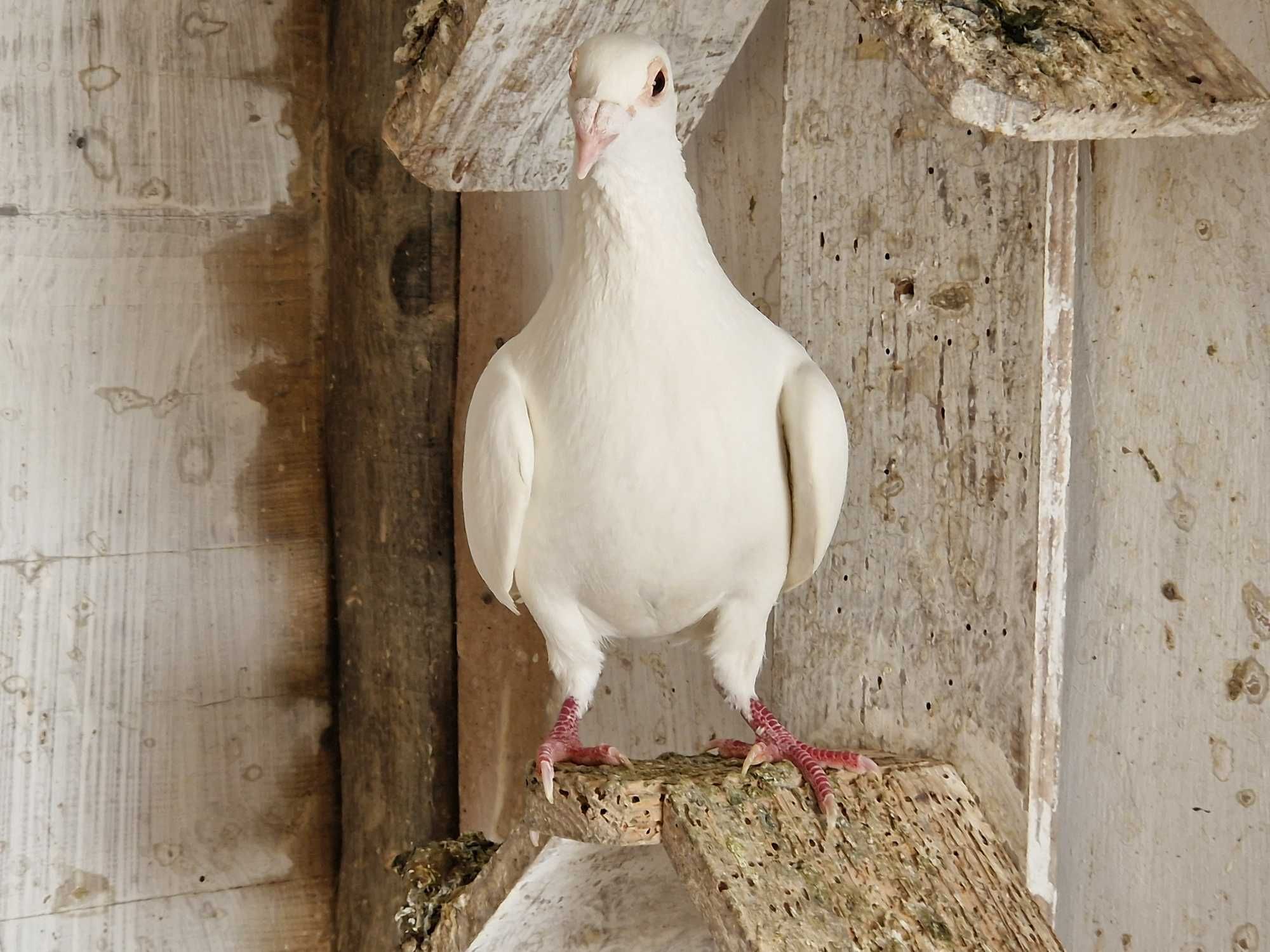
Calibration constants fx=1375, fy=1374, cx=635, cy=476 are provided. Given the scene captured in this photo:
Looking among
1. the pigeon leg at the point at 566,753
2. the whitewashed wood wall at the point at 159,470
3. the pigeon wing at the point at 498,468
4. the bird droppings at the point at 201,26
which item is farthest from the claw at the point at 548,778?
the bird droppings at the point at 201,26

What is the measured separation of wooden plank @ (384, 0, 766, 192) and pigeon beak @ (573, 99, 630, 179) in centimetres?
18

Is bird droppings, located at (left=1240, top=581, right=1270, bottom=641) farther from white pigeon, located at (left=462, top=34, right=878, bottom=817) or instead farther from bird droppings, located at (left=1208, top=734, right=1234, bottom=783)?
white pigeon, located at (left=462, top=34, right=878, bottom=817)

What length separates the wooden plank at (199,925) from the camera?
1371 mm

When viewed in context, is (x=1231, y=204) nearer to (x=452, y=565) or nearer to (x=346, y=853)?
(x=452, y=565)

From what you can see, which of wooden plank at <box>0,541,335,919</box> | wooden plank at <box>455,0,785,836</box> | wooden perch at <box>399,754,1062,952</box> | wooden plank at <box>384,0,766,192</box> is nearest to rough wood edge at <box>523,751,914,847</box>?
wooden perch at <box>399,754,1062,952</box>

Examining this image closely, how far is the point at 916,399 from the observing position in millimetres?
993

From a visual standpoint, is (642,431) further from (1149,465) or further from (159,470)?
(159,470)

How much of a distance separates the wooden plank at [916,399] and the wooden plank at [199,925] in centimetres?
→ 67

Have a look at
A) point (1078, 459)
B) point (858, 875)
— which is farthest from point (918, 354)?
point (858, 875)

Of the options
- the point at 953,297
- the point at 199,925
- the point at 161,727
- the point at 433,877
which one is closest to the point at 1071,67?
the point at 953,297

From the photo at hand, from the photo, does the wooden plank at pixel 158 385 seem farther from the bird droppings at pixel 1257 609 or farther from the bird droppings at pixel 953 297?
the bird droppings at pixel 1257 609

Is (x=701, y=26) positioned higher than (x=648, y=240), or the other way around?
(x=701, y=26)

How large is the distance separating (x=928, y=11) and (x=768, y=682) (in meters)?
0.60

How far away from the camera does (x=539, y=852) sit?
35.1 inches
